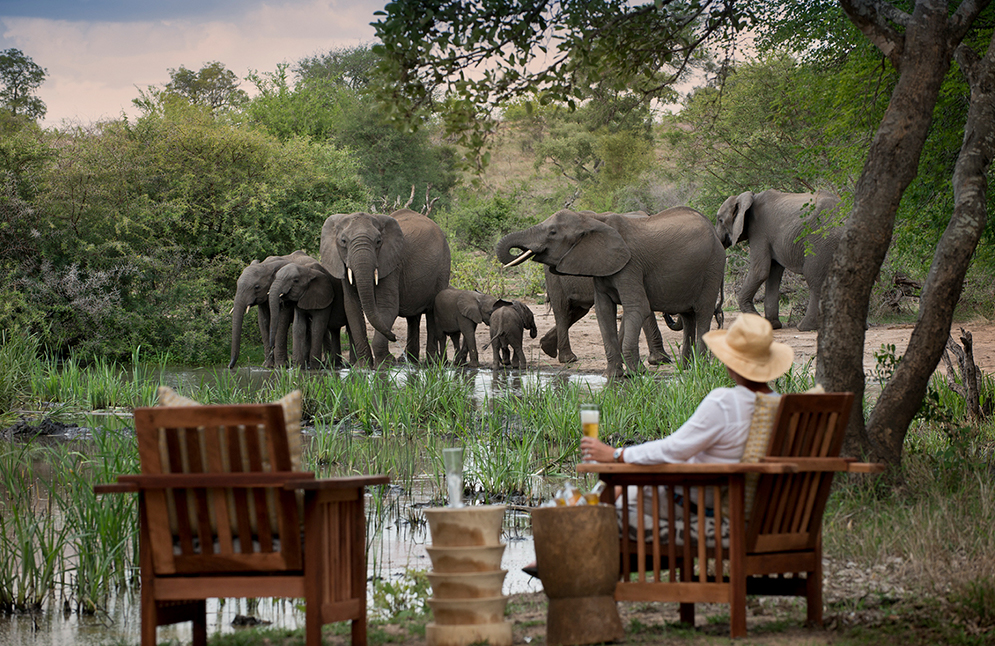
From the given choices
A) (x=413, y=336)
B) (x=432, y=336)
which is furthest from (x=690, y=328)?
(x=413, y=336)

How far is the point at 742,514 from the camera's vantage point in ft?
12.4

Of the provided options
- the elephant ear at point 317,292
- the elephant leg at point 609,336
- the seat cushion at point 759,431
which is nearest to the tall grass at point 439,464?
the seat cushion at point 759,431

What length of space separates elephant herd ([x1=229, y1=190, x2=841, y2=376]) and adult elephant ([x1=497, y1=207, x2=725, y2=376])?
0.02 m

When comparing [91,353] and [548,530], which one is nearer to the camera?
[548,530]

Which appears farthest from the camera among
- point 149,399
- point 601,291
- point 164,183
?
point 164,183

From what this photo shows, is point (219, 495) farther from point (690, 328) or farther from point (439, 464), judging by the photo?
point (690, 328)

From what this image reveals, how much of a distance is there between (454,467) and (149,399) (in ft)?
20.6

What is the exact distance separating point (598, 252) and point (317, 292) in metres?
4.75

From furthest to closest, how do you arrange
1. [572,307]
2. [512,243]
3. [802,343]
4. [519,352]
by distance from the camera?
[572,307] < [519,352] < [802,343] < [512,243]

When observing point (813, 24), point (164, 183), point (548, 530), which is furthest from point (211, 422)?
point (164, 183)

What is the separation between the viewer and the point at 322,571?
359 cm

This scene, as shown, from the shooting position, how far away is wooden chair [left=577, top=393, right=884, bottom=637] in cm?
378

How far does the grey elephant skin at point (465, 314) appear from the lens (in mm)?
15367

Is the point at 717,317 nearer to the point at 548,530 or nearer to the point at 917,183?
the point at 917,183
